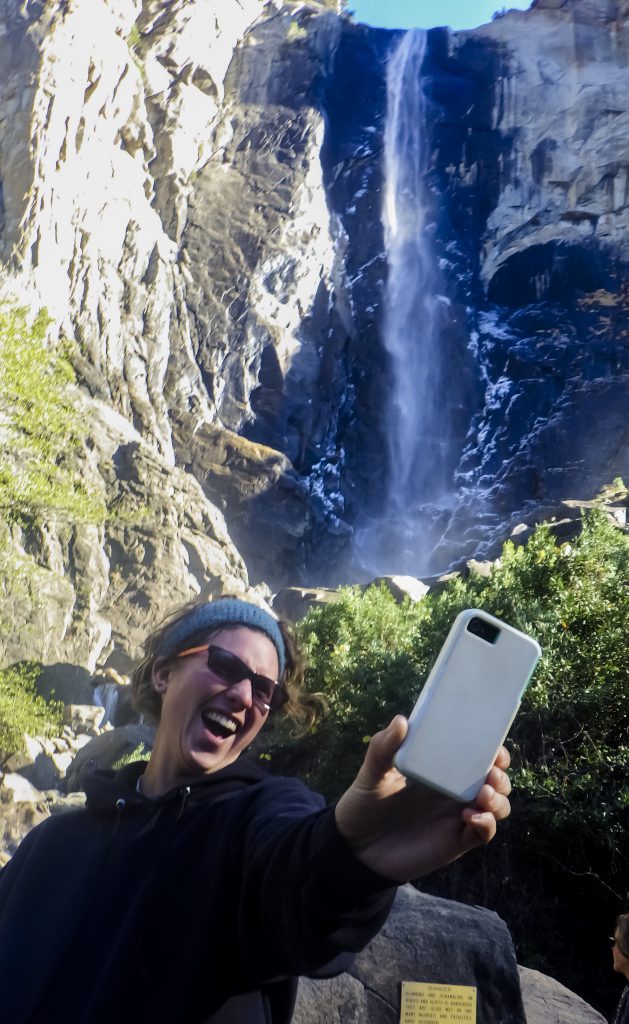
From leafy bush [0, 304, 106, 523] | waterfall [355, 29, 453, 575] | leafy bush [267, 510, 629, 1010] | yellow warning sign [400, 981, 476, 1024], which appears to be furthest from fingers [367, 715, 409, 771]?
waterfall [355, 29, 453, 575]

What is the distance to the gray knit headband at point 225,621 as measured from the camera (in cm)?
172

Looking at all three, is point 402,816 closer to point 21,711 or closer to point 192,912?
point 192,912

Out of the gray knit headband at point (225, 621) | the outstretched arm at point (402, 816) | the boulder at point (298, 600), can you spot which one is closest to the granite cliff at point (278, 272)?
the boulder at point (298, 600)

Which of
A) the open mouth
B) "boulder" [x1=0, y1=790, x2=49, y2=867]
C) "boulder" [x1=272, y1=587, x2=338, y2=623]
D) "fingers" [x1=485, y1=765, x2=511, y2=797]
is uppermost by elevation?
"fingers" [x1=485, y1=765, x2=511, y2=797]

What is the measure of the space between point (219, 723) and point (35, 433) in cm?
1657

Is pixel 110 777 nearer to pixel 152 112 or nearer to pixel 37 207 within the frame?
pixel 37 207

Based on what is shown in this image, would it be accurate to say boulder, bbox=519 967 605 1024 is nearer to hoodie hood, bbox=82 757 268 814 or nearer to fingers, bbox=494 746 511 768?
hoodie hood, bbox=82 757 268 814

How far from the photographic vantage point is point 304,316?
110 feet

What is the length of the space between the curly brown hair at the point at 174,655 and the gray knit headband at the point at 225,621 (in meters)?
0.03

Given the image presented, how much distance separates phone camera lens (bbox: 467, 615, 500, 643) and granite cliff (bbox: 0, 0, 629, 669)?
1743 centimetres

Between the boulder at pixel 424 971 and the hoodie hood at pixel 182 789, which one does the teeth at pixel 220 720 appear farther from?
the boulder at pixel 424 971

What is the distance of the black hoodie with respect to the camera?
111 centimetres

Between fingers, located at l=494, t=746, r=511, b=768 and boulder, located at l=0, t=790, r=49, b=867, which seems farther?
boulder, located at l=0, t=790, r=49, b=867

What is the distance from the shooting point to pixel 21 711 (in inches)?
609
